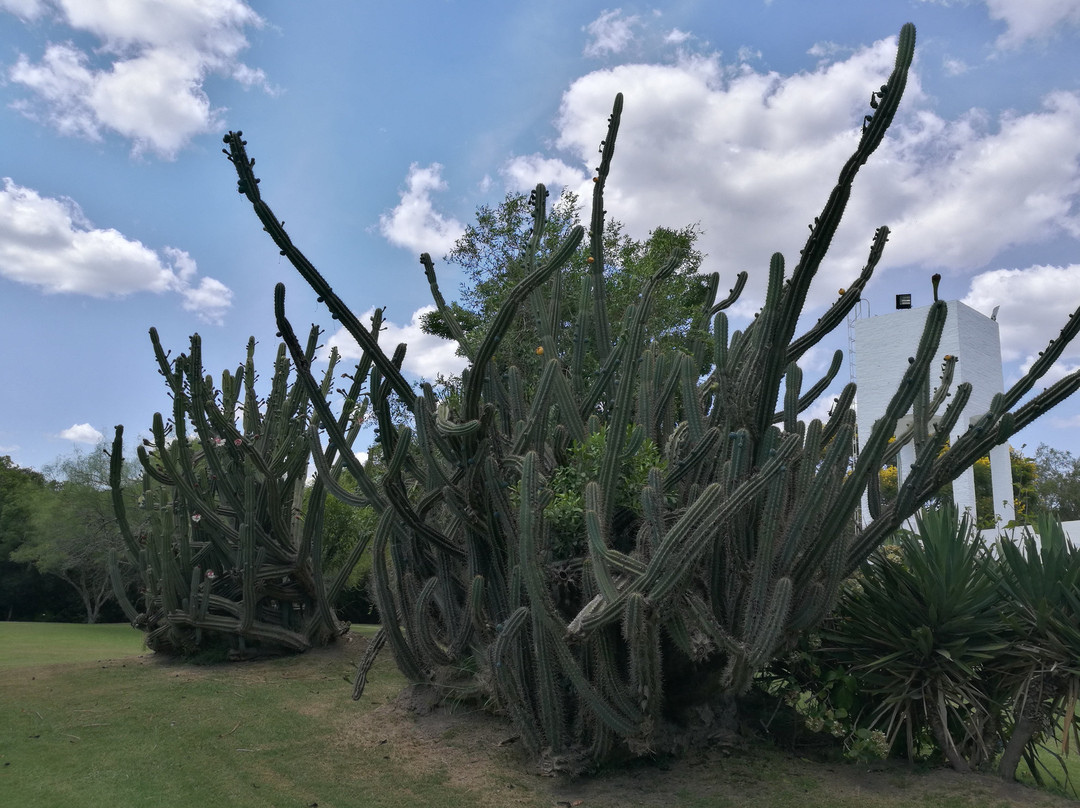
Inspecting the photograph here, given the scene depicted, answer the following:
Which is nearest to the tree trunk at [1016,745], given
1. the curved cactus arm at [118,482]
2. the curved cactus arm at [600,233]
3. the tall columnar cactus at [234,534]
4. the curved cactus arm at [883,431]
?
the curved cactus arm at [883,431]

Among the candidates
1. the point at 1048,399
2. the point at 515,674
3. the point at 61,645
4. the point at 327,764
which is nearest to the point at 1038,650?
the point at 1048,399

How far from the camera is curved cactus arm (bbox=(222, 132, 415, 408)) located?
5.11 metres

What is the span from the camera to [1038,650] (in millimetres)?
5324

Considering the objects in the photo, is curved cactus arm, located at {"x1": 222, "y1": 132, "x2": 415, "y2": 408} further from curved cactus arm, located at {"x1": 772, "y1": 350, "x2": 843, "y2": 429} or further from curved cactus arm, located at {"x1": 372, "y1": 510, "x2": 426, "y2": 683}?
curved cactus arm, located at {"x1": 772, "y1": 350, "x2": 843, "y2": 429}

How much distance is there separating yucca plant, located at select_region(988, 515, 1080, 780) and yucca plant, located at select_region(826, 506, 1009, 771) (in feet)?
0.45

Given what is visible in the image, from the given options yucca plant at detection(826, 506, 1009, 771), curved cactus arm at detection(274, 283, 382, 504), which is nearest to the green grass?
curved cactus arm at detection(274, 283, 382, 504)

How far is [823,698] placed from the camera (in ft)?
20.1

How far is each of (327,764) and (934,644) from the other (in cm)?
466

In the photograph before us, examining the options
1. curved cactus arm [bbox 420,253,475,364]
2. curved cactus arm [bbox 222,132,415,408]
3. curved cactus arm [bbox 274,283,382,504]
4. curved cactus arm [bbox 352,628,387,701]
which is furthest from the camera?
curved cactus arm [bbox 420,253,475,364]

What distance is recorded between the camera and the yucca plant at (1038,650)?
524 centimetres

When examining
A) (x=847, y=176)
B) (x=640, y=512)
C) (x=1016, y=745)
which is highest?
(x=847, y=176)

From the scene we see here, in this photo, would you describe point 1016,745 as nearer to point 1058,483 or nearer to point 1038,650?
point 1038,650

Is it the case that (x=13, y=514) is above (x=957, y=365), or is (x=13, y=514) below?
below

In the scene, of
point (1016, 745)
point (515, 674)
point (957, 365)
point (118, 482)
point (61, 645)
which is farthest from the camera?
point (957, 365)
